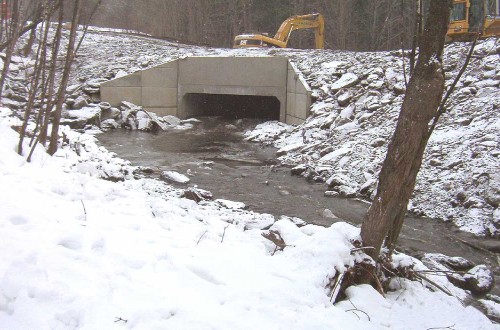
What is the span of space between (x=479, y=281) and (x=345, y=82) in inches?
401

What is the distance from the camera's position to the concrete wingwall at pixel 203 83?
1647cm

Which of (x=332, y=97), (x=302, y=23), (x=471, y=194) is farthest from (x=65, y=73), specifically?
(x=302, y=23)

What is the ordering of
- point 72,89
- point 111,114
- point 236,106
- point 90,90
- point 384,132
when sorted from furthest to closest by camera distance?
point 236,106 < point 72,89 < point 90,90 < point 111,114 < point 384,132

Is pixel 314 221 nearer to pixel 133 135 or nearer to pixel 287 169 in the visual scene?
pixel 287 169

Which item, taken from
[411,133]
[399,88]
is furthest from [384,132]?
[411,133]

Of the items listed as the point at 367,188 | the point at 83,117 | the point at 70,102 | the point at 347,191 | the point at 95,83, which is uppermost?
the point at 95,83

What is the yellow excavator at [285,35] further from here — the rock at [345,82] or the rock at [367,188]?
the rock at [367,188]

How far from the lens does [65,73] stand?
6.30 m

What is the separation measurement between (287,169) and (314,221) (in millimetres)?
3872

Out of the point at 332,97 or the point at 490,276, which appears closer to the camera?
the point at 490,276

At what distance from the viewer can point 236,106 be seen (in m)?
21.1

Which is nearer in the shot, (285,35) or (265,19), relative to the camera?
(285,35)

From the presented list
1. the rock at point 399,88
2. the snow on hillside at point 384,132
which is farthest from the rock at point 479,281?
the rock at point 399,88

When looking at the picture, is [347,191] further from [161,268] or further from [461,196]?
[161,268]
